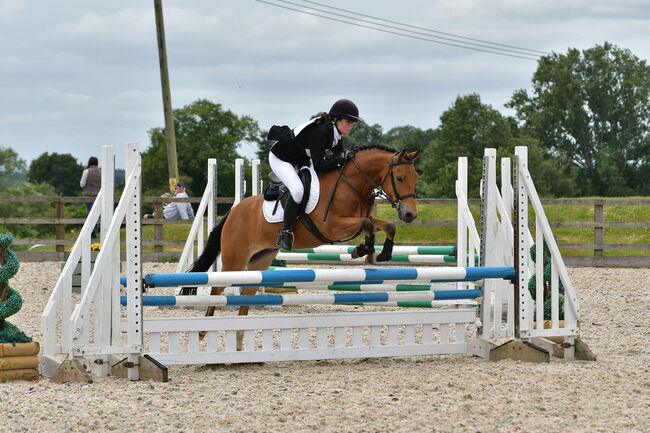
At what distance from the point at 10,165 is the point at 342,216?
4961 centimetres

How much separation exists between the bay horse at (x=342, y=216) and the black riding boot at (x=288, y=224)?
113mm

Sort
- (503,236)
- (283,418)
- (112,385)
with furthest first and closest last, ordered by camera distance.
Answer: (503,236)
(112,385)
(283,418)

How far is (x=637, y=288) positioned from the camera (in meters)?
9.24

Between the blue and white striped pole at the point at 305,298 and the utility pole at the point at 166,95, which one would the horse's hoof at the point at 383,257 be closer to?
Answer: the blue and white striped pole at the point at 305,298

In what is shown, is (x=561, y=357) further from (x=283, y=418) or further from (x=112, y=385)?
(x=112, y=385)

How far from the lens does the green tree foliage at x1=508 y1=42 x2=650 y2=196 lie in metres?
41.9

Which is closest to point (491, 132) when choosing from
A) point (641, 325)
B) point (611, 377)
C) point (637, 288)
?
point (637, 288)

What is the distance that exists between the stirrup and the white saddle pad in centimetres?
17

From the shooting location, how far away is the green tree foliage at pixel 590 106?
138 ft

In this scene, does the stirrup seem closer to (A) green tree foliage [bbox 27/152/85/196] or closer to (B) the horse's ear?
(B) the horse's ear

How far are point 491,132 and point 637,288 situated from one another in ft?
98.6

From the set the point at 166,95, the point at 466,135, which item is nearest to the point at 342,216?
the point at 166,95

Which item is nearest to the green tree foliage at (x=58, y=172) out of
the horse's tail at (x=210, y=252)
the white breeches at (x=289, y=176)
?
the horse's tail at (x=210, y=252)

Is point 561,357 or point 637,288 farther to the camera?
point 637,288
